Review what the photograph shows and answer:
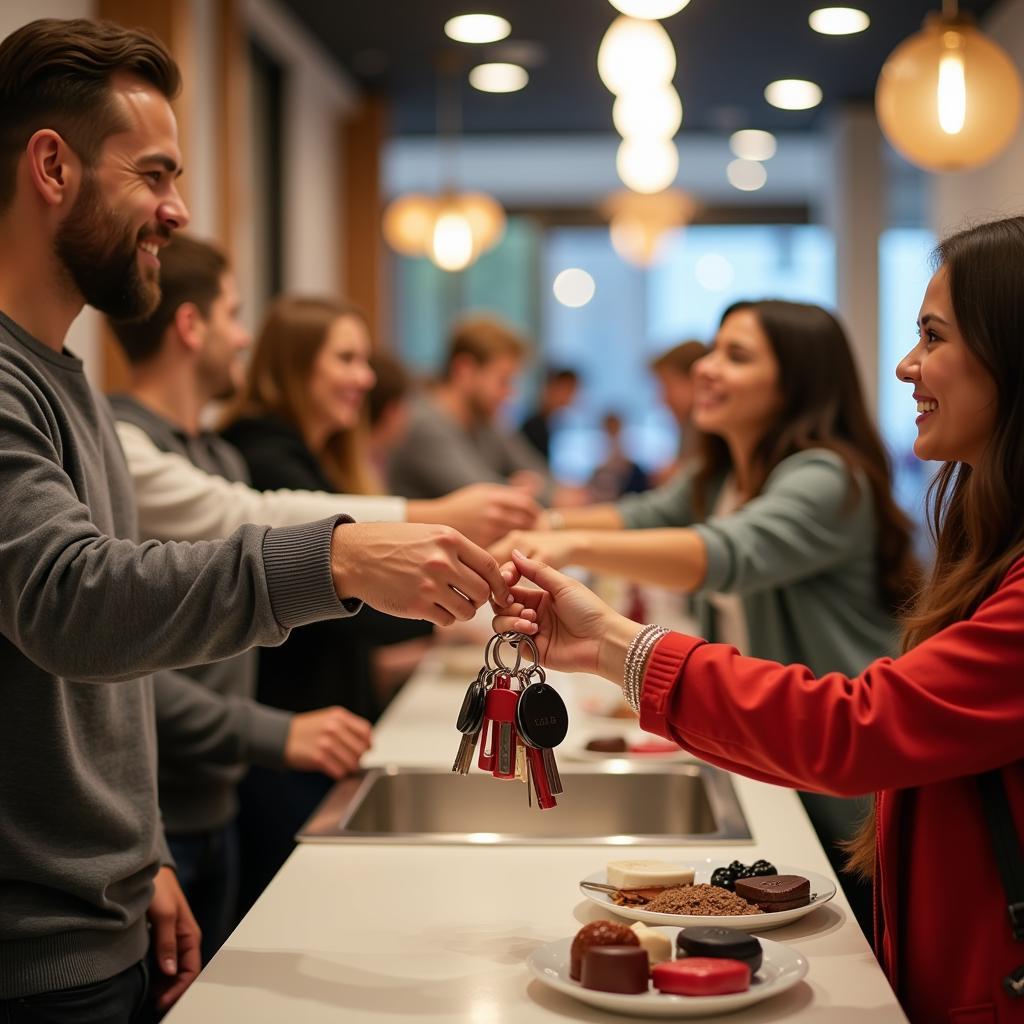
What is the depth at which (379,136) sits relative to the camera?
8.00 m

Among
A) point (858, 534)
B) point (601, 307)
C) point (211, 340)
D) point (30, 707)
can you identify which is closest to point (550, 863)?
point (30, 707)

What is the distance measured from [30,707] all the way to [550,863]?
0.73 meters

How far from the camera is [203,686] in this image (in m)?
2.29

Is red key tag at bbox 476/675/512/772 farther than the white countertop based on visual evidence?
Yes

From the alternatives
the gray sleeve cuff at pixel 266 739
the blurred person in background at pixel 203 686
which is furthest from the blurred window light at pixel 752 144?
the gray sleeve cuff at pixel 266 739

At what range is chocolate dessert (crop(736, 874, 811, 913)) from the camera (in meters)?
1.52

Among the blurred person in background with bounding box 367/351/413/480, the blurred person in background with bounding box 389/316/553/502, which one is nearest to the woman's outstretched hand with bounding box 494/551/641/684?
the blurred person in background with bounding box 389/316/553/502

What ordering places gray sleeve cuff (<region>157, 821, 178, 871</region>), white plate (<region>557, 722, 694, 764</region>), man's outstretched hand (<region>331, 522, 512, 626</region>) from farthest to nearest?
white plate (<region>557, 722, 694, 764</region>) → gray sleeve cuff (<region>157, 821, 178, 871</region>) → man's outstretched hand (<region>331, 522, 512, 626</region>)

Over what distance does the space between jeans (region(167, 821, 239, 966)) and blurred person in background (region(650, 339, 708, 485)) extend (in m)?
2.51

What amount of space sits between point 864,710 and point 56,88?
114 cm

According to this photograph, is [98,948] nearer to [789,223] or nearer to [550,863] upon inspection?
[550,863]

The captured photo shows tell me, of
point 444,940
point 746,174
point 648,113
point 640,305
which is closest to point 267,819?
point 444,940

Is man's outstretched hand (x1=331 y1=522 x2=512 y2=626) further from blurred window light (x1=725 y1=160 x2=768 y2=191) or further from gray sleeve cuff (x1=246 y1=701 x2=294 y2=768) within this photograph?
blurred window light (x1=725 y1=160 x2=768 y2=191)

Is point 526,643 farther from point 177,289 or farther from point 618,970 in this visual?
point 177,289
